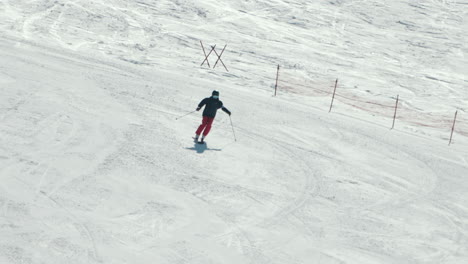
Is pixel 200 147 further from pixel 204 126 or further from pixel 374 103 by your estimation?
pixel 374 103

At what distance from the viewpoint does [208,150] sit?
17.4 m

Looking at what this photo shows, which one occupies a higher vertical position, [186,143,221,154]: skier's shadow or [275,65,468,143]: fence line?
[186,143,221,154]: skier's shadow

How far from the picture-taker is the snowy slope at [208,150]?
12570mm

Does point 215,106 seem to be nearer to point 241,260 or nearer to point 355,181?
point 355,181

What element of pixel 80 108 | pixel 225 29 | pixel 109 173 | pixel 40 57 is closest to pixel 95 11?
pixel 225 29

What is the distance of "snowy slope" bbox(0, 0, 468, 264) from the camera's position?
12570 millimetres

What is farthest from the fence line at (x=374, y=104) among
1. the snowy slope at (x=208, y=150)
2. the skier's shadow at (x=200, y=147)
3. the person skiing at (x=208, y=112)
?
the skier's shadow at (x=200, y=147)

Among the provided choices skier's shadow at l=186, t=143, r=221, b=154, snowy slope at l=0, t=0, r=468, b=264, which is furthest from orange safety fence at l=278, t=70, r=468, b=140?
skier's shadow at l=186, t=143, r=221, b=154

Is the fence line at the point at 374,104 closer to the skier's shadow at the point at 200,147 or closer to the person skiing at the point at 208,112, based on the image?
the person skiing at the point at 208,112

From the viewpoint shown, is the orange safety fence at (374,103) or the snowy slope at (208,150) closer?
the snowy slope at (208,150)

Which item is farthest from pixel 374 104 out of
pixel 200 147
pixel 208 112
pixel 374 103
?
pixel 200 147

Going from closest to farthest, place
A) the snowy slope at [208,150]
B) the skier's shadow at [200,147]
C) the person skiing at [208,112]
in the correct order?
the snowy slope at [208,150] < the skier's shadow at [200,147] < the person skiing at [208,112]

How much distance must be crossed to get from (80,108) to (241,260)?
9258 millimetres

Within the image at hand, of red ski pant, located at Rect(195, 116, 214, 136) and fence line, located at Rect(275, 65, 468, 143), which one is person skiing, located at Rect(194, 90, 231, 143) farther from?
fence line, located at Rect(275, 65, 468, 143)
